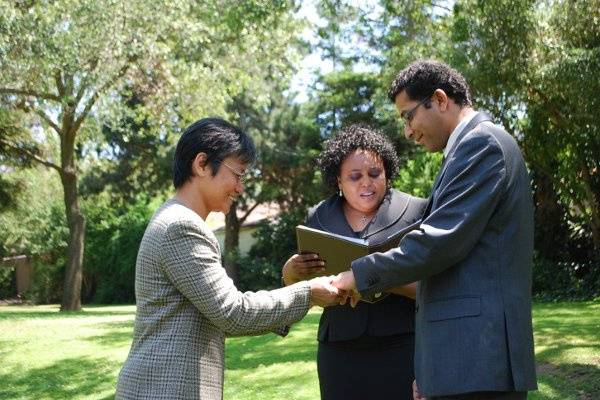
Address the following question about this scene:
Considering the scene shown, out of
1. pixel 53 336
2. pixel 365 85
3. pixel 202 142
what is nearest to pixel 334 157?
pixel 202 142

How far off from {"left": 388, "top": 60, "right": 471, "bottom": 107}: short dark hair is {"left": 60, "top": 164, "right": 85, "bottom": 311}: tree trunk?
60.1 ft

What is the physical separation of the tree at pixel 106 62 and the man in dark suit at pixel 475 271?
9.69 meters

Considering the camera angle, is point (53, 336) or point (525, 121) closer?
point (53, 336)

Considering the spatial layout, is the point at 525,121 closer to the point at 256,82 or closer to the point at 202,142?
the point at 256,82

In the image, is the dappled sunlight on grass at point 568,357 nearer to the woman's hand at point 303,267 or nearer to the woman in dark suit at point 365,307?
the woman in dark suit at point 365,307

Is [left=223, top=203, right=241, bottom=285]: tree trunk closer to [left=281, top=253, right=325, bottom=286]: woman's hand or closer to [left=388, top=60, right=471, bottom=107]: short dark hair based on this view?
[left=281, top=253, right=325, bottom=286]: woman's hand

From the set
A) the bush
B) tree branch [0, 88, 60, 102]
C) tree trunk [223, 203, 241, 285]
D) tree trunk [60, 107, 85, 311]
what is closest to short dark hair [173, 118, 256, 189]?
tree branch [0, 88, 60, 102]

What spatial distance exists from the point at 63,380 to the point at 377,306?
21.5 feet

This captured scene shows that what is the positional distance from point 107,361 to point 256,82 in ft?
40.7

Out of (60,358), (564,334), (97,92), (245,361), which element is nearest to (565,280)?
(564,334)

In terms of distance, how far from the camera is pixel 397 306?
12.3 ft

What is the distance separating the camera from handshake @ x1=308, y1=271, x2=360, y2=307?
9.97ft

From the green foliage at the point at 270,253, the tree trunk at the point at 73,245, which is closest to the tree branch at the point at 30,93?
the tree trunk at the point at 73,245

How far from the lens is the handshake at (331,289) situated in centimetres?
304
